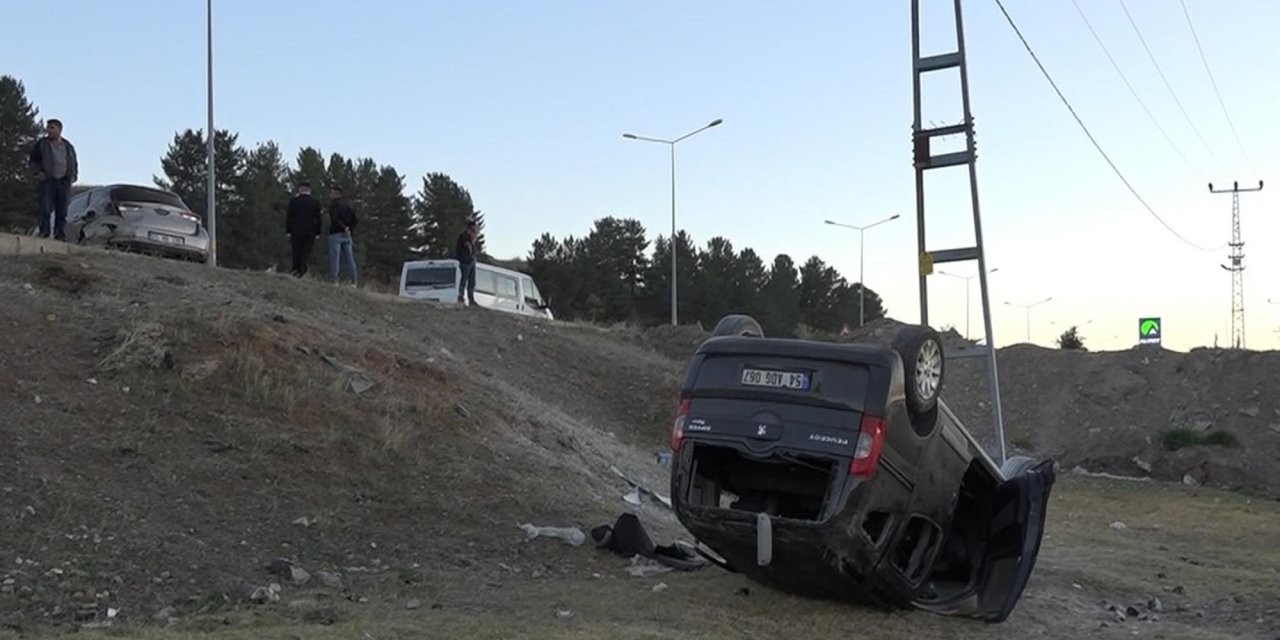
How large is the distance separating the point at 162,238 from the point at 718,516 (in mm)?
15776

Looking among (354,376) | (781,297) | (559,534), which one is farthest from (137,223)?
(781,297)

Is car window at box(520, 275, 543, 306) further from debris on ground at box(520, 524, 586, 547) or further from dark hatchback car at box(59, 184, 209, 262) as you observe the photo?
debris on ground at box(520, 524, 586, 547)

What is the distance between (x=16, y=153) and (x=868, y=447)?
201ft

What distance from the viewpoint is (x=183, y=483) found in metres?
9.71

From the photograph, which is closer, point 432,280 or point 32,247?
point 32,247

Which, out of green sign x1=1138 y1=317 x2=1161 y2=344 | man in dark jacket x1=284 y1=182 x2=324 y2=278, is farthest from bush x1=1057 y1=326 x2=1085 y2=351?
man in dark jacket x1=284 y1=182 x2=324 y2=278

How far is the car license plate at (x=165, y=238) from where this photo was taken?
20422 millimetres

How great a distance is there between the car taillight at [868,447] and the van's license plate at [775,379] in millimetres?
A: 446

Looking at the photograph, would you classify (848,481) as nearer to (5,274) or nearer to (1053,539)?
(1053,539)

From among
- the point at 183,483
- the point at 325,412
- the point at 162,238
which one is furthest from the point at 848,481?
the point at 162,238

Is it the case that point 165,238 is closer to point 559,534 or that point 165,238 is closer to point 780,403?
point 559,534

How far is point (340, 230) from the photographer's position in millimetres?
20750

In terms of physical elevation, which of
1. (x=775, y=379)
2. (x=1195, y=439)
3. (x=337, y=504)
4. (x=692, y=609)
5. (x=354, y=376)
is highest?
(x=775, y=379)

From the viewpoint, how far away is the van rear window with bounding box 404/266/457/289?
27516mm
